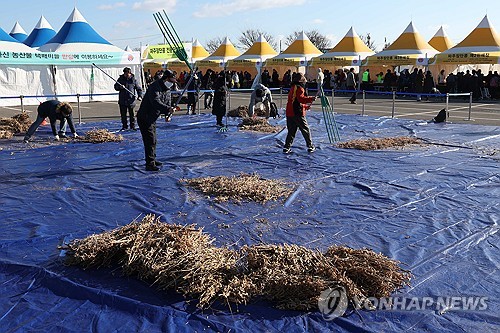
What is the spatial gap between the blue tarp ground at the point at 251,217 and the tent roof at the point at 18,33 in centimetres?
3203

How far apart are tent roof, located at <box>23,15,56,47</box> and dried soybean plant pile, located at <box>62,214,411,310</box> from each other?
3142 cm

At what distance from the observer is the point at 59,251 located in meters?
5.12

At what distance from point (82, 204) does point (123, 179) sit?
147 centimetres

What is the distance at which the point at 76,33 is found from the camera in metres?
26.3

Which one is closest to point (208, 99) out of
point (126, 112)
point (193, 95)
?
point (193, 95)

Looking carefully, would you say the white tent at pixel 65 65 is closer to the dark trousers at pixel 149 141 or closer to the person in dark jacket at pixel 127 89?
the person in dark jacket at pixel 127 89

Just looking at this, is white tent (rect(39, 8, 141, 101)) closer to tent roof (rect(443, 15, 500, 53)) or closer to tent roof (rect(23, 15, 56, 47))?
tent roof (rect(23, 15, 56, 47))

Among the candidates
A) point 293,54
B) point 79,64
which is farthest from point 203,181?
point 293,54

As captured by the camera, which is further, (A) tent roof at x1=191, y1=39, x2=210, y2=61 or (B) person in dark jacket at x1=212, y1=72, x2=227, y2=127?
(A) tent roof at x1=191, y1=39, x2=210, y2=61

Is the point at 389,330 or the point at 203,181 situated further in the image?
the point at 203,181

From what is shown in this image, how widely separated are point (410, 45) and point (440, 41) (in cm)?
564

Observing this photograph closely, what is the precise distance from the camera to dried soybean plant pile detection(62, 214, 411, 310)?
4.02 metres

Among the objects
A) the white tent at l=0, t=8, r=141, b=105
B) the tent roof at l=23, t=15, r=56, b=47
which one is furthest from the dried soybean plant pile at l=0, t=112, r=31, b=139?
the tent roof at l=23, t=15, r=56, b=47

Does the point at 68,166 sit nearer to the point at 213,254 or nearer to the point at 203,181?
the point at 203,181
